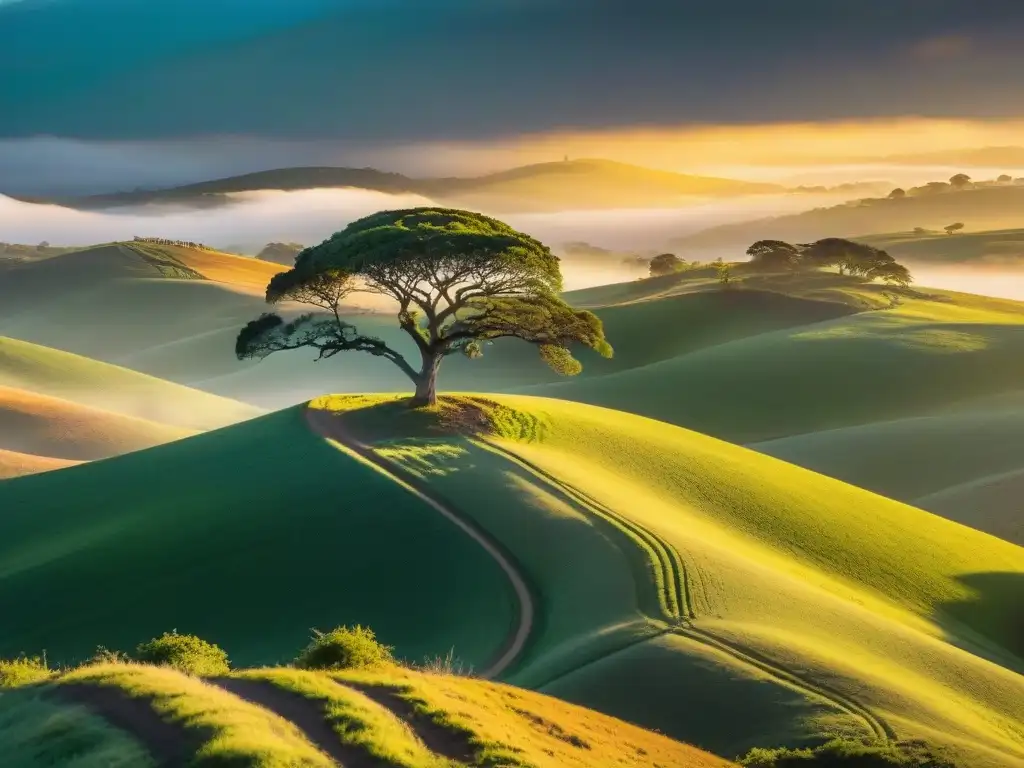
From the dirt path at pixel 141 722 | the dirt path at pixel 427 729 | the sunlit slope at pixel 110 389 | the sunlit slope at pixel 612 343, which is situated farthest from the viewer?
the sunlit slope at pixel 612 343

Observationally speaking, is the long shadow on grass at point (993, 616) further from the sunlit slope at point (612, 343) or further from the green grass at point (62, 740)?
the sunlit slope at point (612, 343)

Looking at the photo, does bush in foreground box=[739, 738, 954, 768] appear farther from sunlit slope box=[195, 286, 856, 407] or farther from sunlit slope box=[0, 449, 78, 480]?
sunlit slope box=[195, 286, 856, 407]

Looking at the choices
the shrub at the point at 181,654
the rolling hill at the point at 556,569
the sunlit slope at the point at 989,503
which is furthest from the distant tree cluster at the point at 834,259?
the shrub at the point at 181,654

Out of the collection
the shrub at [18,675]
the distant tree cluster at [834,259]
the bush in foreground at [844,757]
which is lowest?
the bush in foreground at [844,757]

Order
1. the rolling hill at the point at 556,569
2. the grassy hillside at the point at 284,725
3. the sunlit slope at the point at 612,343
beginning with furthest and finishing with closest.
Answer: the sunlit slope at the point at 612,343, the rolling hill at the point at 556,569, the grassy hillside at the point at 284,725

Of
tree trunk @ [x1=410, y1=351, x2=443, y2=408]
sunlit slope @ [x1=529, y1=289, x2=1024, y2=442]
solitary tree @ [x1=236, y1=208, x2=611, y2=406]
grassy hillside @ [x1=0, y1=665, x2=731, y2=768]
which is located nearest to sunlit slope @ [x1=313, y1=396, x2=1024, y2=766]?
tree trunk @ [x1=410, y1=351, x2=443, y2=408]

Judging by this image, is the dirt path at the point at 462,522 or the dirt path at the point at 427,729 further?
the dirt path at the point at 462,522

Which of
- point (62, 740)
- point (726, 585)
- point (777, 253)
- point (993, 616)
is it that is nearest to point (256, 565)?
point (726, 585)

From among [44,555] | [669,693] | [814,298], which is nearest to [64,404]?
[44,555]

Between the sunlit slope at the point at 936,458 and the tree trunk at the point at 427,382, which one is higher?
the tree trunk at the point at 427,382
